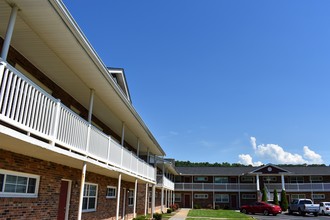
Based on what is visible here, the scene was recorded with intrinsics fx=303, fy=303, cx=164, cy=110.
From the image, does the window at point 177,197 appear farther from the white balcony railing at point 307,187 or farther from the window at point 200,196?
the white balcony railing at point 307,187

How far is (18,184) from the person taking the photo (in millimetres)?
8938

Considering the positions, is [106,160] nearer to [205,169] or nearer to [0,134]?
Result: [0,134]

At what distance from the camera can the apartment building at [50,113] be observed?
634cm

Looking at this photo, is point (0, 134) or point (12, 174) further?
point (12, 174)

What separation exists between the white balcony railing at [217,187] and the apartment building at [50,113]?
112 feet

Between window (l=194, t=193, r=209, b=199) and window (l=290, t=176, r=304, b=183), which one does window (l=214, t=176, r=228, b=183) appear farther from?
window (l=290, t=176, r=304, b=183)

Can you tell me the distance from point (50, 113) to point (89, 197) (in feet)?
26.0

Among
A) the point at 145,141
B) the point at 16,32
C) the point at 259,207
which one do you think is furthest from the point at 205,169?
the point at 16,32

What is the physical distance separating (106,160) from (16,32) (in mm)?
6113

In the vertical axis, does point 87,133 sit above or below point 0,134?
above

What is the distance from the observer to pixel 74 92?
12242 millimetres

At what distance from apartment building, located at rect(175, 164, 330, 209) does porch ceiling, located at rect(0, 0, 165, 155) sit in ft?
119

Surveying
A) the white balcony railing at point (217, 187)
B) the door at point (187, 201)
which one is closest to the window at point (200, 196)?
the door at point (187, 201)

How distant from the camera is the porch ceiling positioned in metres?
6.60
